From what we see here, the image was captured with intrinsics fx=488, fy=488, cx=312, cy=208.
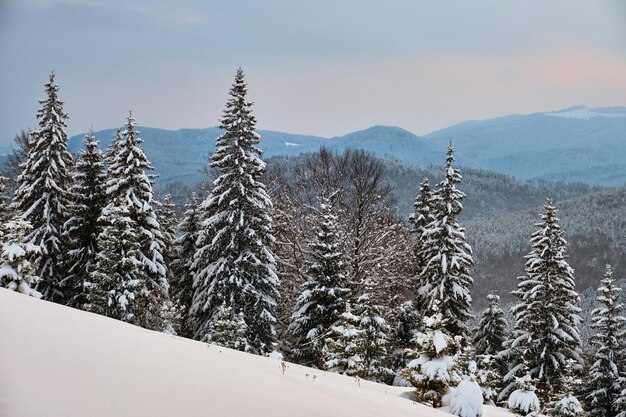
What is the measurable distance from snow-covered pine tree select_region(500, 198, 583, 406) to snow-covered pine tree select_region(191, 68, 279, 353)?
14.3 meters

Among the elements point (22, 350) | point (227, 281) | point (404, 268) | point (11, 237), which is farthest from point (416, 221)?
point (22, 350)

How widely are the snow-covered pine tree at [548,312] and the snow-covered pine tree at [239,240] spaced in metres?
14.3

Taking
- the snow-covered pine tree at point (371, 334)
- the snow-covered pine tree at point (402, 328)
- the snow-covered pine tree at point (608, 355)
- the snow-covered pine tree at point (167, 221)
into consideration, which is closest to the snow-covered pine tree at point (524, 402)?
the snow-covered pine tree at point (371, 334)

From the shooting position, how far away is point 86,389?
Answer: 4.21 metres

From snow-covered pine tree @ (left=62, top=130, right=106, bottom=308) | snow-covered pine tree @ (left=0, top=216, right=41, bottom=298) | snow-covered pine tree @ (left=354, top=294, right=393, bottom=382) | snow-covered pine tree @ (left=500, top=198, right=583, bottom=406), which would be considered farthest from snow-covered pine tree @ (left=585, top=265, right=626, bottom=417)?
snow-covered pine tree @ (left=0, top=216, right=41, bottom=298)

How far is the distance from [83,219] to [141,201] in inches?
190

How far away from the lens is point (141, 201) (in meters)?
24.2

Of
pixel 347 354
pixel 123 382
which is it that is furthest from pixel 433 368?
pixel 347 354

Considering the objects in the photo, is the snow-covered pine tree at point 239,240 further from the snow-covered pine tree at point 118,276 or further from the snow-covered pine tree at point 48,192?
the snow-covered pine tree at point 48,192

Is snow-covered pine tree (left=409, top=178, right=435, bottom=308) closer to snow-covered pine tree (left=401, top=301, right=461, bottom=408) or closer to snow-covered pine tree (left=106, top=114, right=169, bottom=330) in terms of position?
snow-covered pine tree (left=106, top=114, right=169, bottom=330)

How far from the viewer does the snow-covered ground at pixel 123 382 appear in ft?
12.8

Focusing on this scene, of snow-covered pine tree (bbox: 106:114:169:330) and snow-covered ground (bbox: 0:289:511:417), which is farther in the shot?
snow-covered pine tree (bbox: 106:114:169:330)

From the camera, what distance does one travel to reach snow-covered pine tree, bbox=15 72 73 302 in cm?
2639

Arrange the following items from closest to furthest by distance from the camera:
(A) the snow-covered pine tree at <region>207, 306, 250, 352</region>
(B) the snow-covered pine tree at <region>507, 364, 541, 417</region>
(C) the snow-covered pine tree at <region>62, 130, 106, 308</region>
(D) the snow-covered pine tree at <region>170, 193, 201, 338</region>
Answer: (B) the snow-covered pine tree at <region>507, 364, 541, 417</region>, (A) the snow-covered pine tree at <region>207, 306, 250, 352</region>, (C) the snow-covered pine tree at <region>62, 130, 106, 308</region>, (D) the snow-covered pine tree at <region>170, 193, 201, 338</region>
